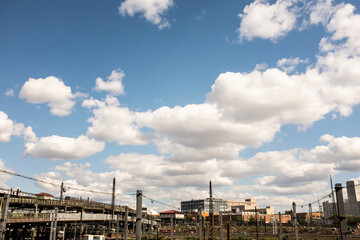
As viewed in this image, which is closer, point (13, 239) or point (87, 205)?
point (13, 239)

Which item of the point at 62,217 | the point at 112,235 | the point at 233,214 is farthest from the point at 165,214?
the point at 62,217

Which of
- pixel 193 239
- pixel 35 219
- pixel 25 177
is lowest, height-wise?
pixel 193 239

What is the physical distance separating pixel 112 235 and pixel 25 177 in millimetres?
49120

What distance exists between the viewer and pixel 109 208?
300 ft

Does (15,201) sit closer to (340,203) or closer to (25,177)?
(25,177)

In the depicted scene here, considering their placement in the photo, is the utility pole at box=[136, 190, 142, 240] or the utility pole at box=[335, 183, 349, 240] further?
the utility pole at box=[136, 190, 142, 240]

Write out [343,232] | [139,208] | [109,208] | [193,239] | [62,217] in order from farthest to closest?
[109,208]
[193,239]
[62,217]
[139,208]
[343,232]

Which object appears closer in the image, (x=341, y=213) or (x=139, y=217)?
(x=341, y=213)

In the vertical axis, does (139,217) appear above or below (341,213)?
below

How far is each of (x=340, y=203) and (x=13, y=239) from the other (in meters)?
57.5

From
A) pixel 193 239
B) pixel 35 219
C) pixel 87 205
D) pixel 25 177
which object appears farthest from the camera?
pixel 87 205

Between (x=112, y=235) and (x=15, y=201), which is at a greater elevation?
(x=15, y=201)

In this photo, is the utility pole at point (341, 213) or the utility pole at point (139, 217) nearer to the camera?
the utility pole at point (341, 213)

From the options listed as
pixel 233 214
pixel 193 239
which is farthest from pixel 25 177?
pixel 233 214
